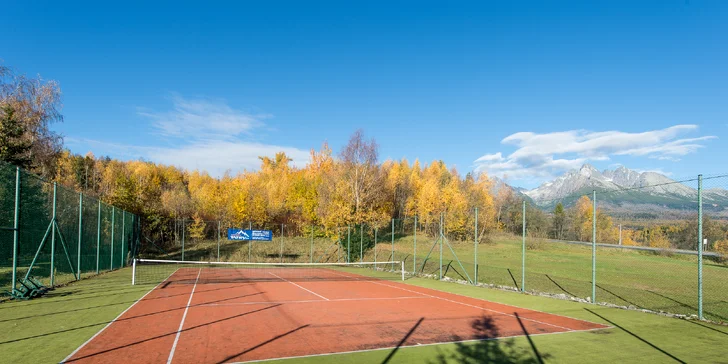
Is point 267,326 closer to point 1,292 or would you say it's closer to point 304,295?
point 304,295

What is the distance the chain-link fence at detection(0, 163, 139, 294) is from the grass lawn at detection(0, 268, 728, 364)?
1.80 metres

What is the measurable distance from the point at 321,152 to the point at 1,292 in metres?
58.9

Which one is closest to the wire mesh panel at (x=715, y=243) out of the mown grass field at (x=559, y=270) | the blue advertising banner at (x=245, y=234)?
the mown grass field at (x=559, y=270)

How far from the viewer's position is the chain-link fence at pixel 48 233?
40.1ft

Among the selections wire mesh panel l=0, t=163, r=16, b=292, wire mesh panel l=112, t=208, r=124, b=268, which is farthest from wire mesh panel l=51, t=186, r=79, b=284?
wire mesh panel l=112, t=208, r=124, b=268

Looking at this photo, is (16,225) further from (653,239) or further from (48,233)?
(653,239)

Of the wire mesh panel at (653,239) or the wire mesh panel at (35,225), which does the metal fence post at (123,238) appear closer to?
the wire mesh panel at (35,225)

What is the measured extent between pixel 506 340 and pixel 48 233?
13978 millimetres

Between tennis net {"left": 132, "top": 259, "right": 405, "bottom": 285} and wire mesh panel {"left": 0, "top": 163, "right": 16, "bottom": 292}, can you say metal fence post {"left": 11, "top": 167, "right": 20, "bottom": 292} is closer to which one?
wire mesh panel {"left": 0, "top": 163, "right": 16, "bottom": 292}

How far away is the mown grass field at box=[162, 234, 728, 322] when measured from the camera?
14.9 metres

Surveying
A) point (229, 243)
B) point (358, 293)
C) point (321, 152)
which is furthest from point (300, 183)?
point (358, 293)

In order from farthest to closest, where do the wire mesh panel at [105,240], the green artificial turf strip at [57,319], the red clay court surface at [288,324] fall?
the wire mesh panel at [105,240]
the red clay court surface at [288,324]
the green artificial turf strip at [57,319]

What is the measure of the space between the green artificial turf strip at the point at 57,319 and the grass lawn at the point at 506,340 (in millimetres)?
14

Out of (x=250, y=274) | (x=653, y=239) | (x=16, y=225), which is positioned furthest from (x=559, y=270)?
(x=16, y=225)
